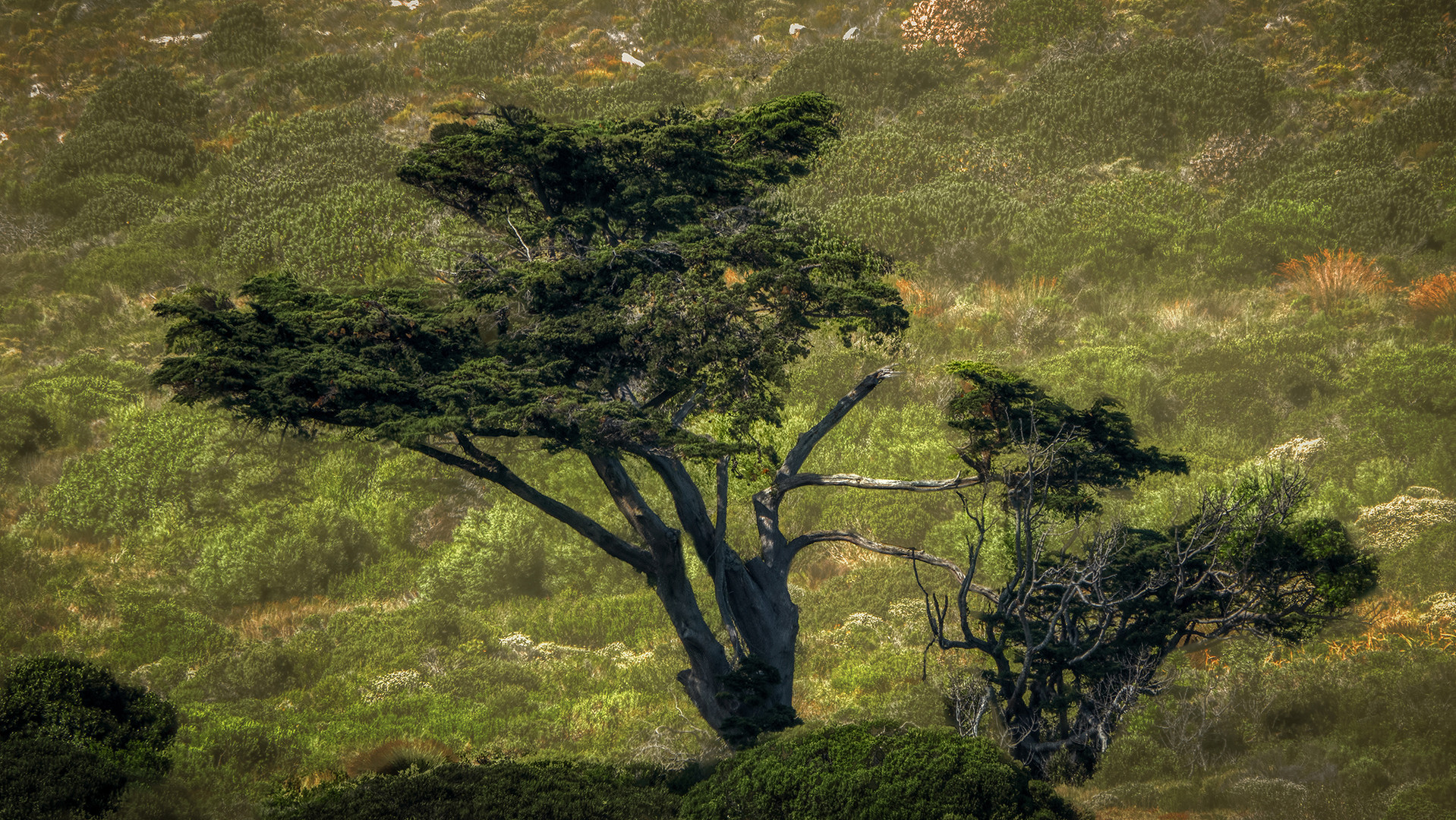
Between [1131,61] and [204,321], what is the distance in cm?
3357

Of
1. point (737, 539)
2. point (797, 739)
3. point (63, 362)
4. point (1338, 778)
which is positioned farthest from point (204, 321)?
point (63, 362)

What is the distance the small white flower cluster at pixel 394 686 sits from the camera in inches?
730

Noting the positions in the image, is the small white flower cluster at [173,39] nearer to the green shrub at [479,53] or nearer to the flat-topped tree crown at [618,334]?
the green shrub at [479,53]

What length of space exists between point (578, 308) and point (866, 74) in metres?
28.7

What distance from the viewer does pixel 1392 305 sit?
1032 inches

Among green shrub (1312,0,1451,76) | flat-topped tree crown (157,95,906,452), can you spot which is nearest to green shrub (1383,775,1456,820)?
flat-topped tree crown (157,95,906,452)

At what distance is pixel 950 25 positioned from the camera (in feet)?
133

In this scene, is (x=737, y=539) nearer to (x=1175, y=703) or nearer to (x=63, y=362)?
(x=1175, y=703)

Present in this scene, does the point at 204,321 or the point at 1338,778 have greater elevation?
the point at 204,321

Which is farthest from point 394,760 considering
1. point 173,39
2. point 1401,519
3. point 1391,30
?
point 173,39

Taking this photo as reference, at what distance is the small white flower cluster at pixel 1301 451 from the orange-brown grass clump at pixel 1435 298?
19.5ft

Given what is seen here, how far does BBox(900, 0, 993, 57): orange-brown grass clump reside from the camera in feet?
131

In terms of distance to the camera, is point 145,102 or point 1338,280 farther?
point 145,102

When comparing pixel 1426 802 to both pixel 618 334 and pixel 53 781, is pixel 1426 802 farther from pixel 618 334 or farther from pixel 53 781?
pixel 53 781
